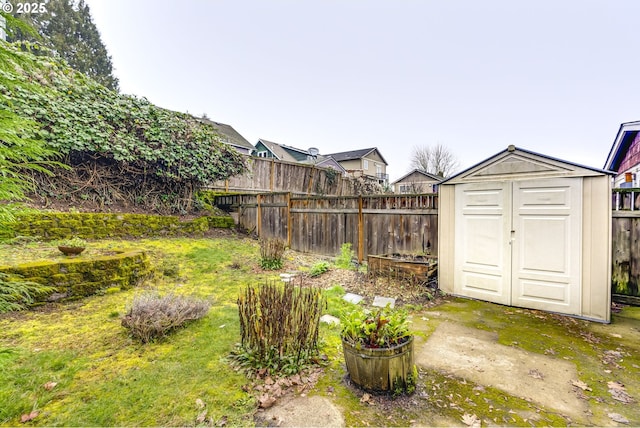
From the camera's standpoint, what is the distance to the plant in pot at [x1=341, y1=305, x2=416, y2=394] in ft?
6.51

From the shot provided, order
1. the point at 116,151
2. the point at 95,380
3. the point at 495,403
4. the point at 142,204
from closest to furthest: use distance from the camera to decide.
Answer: the point at 495,403, the point at 95,380, the point at 116,151, the point at 142,204

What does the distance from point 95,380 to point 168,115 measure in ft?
24.4

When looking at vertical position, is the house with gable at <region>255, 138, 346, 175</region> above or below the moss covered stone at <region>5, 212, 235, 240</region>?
above

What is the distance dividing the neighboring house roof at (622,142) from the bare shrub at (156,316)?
33.5 ft

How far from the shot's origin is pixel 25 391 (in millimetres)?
1996

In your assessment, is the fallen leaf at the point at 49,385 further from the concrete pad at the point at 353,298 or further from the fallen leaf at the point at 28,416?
the concrete pad at the point at 353,298

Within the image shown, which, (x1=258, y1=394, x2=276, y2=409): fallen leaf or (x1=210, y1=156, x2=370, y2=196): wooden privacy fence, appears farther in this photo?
(x1=210, y1=156, x2=370, y2=196): wooden privacy fence

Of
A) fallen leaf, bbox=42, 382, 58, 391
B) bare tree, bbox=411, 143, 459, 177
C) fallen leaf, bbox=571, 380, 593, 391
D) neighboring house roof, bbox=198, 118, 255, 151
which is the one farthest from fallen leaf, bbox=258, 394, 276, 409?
bare tree, bbox=411, 143, 459, 177

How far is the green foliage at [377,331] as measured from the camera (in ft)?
6.86

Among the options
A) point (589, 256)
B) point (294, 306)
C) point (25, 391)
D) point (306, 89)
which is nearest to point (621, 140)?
point (589, 256)

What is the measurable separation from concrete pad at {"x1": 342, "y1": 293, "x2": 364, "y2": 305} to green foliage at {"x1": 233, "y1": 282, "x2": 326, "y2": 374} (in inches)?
64.7

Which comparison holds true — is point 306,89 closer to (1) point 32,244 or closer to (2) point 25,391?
(1) point 32,244

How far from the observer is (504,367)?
2.44 metres

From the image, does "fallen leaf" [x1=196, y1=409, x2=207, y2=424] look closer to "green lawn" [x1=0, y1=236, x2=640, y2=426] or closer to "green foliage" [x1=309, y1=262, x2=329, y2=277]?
"green lawn" [x1=0, y1=236, x2=640, y2=426]
